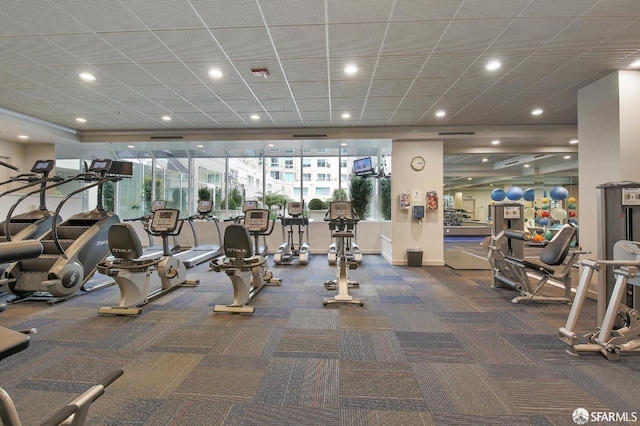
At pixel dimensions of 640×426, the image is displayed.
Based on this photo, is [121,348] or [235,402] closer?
[235,402]

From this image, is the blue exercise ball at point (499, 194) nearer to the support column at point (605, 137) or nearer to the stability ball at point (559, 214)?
the stability ball at point (559, 214)

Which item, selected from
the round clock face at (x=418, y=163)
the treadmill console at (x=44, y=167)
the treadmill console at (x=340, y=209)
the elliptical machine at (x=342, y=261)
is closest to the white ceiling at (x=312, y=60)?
the round clock face at (x=418, y=163)

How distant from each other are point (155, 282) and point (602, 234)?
602 centimetres

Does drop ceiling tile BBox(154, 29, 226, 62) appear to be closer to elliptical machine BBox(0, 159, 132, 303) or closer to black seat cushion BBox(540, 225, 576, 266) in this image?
elliptical machine BBox(0, 159, 132, 303)

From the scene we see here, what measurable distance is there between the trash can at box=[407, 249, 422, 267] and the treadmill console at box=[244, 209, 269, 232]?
3114 millimetres

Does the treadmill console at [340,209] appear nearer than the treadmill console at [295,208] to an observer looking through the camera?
Yes

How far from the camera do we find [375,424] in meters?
1.73

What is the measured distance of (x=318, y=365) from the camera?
2361mm

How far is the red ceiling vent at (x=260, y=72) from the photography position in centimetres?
389

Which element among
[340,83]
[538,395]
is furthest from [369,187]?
[538,395]

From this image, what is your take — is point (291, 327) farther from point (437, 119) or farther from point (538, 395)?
point (437, 119)

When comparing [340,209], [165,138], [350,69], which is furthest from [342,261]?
[165,138]

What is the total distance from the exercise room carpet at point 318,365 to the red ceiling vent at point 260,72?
10.1 feet

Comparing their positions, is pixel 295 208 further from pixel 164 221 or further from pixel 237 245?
pixel 237 245
